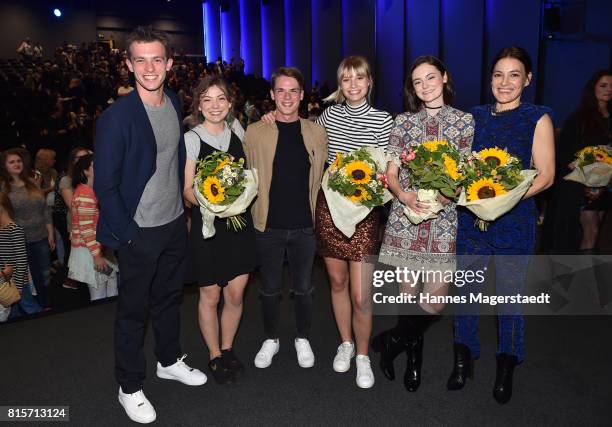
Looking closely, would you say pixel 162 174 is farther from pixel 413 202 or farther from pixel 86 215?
pixel 86 215

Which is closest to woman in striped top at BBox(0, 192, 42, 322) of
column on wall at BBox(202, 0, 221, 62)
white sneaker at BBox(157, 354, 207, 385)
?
white sneaker at BBox(157, 354, 207, 385)

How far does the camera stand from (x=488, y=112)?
8.48 feet

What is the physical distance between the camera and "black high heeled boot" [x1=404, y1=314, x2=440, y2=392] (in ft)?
9.28

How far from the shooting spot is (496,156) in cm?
233

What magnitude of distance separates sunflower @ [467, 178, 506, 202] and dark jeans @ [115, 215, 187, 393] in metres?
1.48

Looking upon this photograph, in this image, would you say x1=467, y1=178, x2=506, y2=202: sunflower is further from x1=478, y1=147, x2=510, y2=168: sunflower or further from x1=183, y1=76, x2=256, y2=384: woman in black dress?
A: x1=183, y1=76, x2=256, y2=384: woman in black dress

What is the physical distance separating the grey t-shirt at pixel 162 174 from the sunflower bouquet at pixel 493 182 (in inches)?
55.3

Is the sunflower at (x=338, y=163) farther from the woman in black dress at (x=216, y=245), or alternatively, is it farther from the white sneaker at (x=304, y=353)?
the white sneaker at (x=304, y=353)

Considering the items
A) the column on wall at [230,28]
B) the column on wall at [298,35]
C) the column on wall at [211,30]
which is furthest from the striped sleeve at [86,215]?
the column on wall at [211,30]

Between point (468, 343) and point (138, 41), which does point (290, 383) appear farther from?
point (138, 41)

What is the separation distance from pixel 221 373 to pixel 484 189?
1756 millimetres

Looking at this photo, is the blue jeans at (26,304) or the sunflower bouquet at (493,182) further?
the blue jeans at (26,304)

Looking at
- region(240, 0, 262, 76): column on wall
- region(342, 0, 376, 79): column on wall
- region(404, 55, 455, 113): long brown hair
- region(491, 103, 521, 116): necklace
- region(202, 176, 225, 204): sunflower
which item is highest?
region(240, 0, 262, 76): column on wall

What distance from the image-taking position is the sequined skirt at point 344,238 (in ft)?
9.18
